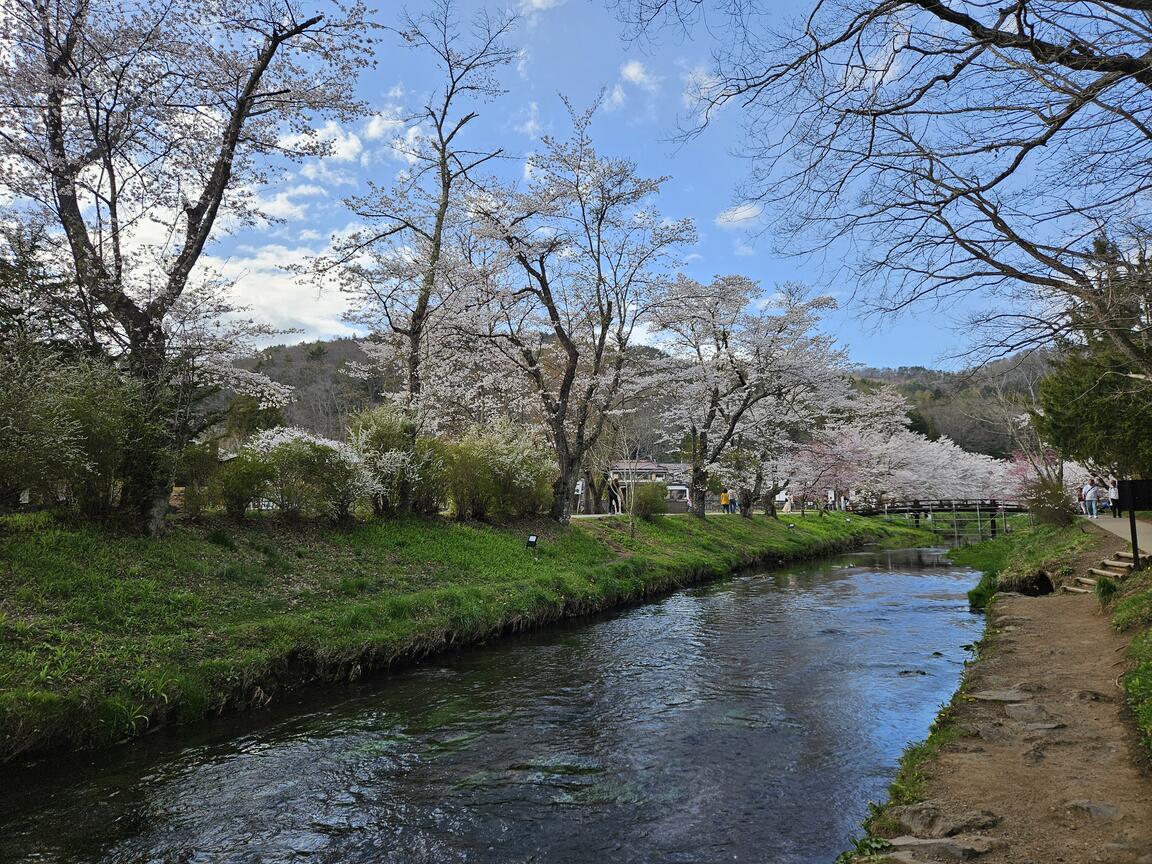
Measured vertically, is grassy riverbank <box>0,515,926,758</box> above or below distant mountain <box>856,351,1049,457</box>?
below

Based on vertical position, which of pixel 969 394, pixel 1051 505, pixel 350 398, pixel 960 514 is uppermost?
pixel 350 398

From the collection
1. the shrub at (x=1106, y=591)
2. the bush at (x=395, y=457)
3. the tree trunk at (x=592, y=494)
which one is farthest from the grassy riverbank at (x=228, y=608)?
the tree trunk at (x=592, y=494)

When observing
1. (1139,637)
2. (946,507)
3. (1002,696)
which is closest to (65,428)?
(1002,696)

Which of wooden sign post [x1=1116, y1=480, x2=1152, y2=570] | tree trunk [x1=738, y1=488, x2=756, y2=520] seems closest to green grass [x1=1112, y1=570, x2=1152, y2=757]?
wooden sign post [x1=1116, y1=480, x2=1152, y2=570]

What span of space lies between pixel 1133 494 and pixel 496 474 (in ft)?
44.6

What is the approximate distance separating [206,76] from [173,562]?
871 cm

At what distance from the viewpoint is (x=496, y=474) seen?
18.6 meters

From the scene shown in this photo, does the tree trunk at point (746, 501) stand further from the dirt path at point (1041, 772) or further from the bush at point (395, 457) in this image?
the dirt path at point (1041, 772)

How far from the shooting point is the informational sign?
414 inches

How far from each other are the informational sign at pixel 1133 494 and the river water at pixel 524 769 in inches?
149

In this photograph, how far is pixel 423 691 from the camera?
8.75 m

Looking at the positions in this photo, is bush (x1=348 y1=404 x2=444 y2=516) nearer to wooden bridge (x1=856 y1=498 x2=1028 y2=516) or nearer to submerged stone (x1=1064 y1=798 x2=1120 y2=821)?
submerged stone (x1=1064 y1=798 x2=1120 y2=821)

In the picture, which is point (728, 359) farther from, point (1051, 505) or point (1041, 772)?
point (1041, 772)

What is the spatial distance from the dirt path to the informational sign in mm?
3553
